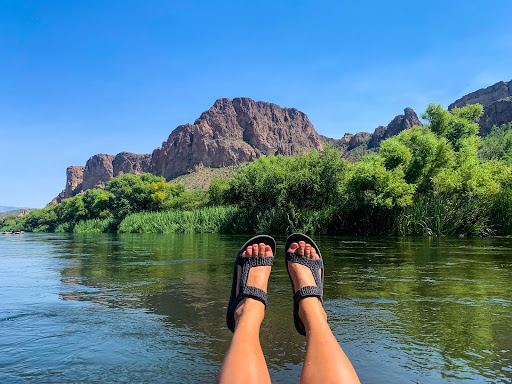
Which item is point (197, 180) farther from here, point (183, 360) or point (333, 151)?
point (183, 360)

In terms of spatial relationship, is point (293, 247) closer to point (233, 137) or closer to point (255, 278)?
point (255, 278)

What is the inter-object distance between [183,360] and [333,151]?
25.6 m

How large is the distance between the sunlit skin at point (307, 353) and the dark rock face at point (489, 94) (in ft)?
472

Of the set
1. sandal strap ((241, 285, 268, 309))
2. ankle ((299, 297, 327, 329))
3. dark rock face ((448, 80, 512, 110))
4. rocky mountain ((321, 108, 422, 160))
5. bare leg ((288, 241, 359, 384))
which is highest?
dark rock face ((448, 80, 512, 110))

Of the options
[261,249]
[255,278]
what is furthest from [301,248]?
[255,278]

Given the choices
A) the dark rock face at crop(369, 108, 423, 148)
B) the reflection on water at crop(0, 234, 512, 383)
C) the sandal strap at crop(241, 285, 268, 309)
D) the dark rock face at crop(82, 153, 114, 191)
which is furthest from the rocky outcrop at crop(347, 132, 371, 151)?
the sandal strap at crop(241, 285, 268, 309)

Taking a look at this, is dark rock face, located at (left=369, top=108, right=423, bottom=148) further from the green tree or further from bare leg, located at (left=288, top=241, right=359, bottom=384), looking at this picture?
bare leg, located at (left=288, top=241, right=359, bottom=384)

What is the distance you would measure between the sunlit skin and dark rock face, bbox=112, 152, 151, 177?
18762 cm

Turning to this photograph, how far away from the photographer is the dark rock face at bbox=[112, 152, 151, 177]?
184375 mm

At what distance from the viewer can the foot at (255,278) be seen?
2.29m

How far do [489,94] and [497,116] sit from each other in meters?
46.8

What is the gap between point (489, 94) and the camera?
127562 millimetres

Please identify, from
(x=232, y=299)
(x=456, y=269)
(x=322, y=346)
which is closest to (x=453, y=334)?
(x=322, y=346)

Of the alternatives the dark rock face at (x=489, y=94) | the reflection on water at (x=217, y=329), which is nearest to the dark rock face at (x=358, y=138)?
the dark rock face at (x=489, y=94)
